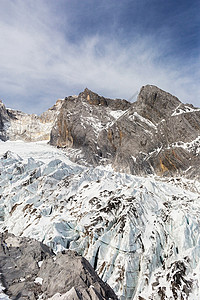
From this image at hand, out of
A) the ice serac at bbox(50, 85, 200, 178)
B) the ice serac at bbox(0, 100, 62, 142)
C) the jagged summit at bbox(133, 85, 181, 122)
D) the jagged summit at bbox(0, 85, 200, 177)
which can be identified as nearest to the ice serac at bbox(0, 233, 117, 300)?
the jagged summit at bbox(0, 85, 200, 177)

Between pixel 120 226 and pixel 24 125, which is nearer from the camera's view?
pixel 120 226

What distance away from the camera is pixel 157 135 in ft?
257

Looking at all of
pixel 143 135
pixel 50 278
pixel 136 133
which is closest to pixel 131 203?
pixel 50 278

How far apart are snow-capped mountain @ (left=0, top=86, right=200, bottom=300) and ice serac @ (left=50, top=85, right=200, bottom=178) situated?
367 mm

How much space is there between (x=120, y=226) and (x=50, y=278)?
18.3 metres

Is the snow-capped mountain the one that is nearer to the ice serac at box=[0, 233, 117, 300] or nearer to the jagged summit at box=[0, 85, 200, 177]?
the jagged summit at box=[0, 85, 200, 177]

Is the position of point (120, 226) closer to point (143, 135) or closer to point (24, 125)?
point (143, 135)

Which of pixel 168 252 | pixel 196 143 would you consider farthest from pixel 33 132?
pixel 168 252

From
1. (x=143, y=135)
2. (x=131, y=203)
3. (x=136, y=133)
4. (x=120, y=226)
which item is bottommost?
(x=120, y=226)

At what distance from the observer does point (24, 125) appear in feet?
518

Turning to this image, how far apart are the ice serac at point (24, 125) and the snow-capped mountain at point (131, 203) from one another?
59.4 meters

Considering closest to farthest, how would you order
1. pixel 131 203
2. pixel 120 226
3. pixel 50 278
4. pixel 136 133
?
pixel 50 278, pixel 120 226, pixel 131 203, pixel 136 133

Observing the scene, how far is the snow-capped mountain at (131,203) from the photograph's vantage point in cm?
3017

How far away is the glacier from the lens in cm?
2912
